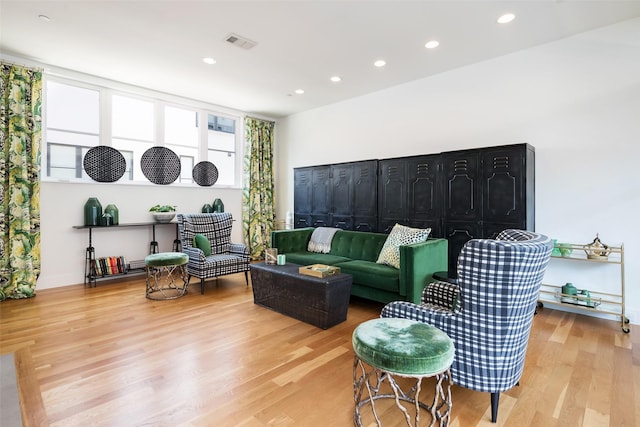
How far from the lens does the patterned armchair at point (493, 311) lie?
1.47 m

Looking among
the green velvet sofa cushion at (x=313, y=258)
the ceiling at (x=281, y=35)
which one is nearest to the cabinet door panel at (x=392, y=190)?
Result: the green velvet sofa cushion at (x=313, y=258)

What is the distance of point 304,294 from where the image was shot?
3.07m

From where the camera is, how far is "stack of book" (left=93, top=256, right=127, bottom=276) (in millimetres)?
4438

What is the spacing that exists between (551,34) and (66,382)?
5.39 meters

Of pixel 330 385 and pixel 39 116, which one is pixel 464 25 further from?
pixel 39 116

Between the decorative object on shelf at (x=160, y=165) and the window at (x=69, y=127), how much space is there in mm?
706

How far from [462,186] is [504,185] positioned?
0.46 meters

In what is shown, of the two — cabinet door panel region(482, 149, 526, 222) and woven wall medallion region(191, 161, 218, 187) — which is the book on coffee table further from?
woven wall medallion region(191, 161, 218, 187)

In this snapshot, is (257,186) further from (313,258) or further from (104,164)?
(313,258)

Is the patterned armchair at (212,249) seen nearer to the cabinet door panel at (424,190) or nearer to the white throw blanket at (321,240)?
the white throw blanket at (321,240)

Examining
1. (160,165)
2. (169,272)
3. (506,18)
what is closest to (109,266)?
(169,272)

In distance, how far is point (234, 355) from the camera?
2410 mm

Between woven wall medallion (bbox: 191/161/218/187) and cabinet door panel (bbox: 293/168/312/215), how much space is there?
1.58m

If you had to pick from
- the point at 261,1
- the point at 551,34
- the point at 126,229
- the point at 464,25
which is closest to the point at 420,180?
the point at 464,25
